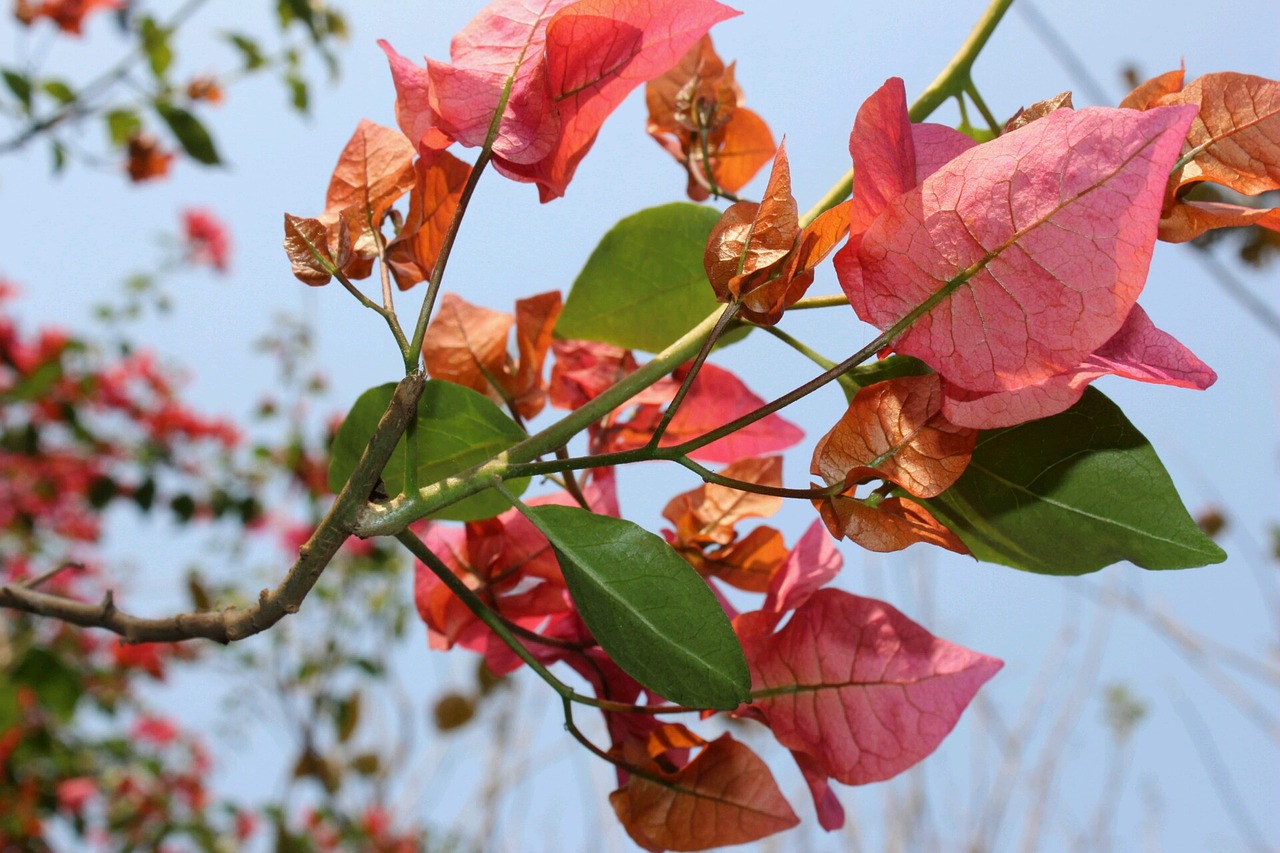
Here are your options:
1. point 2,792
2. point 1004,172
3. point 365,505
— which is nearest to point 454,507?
point 365,505

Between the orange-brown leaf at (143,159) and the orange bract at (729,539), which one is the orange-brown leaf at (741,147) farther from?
the orange-brown leaf at (143,159)

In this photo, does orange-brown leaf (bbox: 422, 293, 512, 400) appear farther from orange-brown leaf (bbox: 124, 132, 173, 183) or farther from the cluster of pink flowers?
the cluster of pink flowers

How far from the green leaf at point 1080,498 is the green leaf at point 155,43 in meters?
1.29

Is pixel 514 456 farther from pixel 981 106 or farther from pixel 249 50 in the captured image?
pixel 249 50

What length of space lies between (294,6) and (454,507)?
3.48ft

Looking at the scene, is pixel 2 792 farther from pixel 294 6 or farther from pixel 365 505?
pixel 365 505

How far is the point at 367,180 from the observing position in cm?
26

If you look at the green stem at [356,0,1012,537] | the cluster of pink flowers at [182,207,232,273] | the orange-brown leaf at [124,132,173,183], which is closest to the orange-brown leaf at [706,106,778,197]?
the green stem at [356,0,1012,537]

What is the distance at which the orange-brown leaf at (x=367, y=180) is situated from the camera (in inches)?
10.1

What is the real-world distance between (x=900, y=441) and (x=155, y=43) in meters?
1.30

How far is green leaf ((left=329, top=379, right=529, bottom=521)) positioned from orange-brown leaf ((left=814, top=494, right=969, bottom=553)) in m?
0.08

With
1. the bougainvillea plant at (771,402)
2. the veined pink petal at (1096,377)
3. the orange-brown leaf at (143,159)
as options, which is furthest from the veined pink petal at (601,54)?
the orange-brown leaf at (143,159)

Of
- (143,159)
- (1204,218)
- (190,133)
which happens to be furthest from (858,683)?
(143,159)

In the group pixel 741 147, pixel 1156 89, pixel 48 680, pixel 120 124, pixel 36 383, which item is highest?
pixel 120 124
